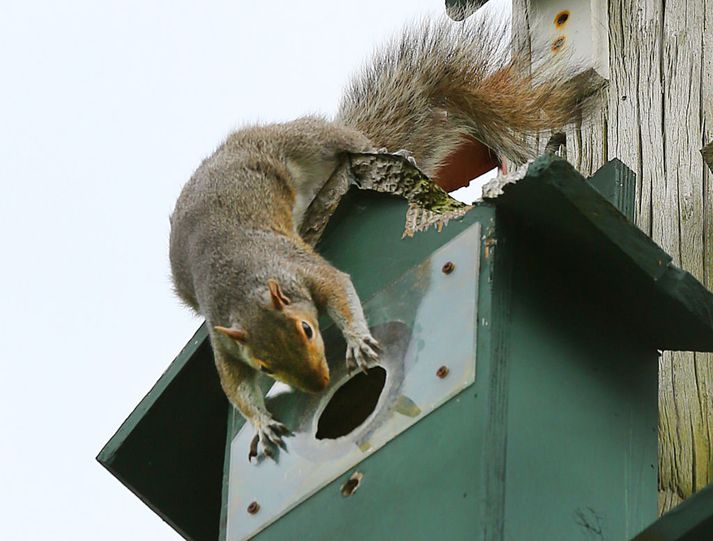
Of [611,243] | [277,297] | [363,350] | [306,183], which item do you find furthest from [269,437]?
[306,183]

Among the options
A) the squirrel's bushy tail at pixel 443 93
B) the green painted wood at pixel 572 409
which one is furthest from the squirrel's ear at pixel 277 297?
the squirrel's bushy tail at pixel 443 93

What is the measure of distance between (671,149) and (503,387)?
107 centimetres

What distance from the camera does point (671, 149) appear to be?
11.4ft

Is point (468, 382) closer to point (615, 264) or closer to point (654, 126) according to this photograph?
point (615, 264)

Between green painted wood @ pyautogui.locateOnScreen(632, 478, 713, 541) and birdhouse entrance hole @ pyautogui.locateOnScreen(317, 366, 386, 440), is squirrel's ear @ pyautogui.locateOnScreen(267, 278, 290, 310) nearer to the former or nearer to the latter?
birdhouse entrance hole @ pyautogui.locateOnScreen(317, 366, 386, 440)

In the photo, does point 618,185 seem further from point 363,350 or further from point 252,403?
point 252,403

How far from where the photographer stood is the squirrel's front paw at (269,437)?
9.82 ft

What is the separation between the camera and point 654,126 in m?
3.54

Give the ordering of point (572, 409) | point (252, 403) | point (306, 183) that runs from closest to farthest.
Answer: point (572, 409) → point (252, 403) → point (306, 183)

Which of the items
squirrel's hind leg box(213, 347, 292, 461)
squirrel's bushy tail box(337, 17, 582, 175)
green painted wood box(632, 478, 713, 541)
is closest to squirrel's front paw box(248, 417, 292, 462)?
squirrel's hind leg box(213, 347, 292, 461)

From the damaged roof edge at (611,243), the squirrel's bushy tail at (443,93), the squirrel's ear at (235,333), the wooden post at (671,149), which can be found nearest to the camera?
the damaged roof edge at (611,243)

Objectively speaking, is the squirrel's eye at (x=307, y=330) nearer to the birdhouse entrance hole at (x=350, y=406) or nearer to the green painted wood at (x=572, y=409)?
the birdhouse entrance hole at (x=350, y=406)

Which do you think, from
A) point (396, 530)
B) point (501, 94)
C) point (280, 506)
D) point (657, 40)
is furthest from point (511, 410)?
point (501, 94)

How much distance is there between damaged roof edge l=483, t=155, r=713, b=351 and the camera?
2648 mm
